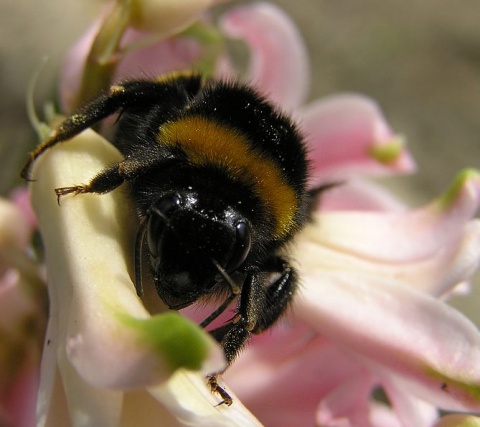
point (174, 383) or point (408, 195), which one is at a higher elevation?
point (408, 195)

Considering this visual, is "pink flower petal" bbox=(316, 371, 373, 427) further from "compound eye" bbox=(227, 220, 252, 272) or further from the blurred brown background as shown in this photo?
the blurred brown background

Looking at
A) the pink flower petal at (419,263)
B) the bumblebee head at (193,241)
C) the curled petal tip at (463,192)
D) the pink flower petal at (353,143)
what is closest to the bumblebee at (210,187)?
the bumblebee head at (193,241)

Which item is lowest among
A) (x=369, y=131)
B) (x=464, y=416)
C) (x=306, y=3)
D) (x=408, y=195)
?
(x=464, y=416)

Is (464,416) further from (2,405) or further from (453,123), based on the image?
(453,123)

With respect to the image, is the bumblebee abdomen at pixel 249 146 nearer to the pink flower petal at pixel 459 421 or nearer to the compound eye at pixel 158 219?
the compound eye at pixel 158 219

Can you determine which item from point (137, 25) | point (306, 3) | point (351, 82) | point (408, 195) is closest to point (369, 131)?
point (137, 25)

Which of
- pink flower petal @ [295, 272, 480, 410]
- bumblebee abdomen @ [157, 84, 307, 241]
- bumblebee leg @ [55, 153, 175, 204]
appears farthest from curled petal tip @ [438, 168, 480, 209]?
bumblebee leg @ [55, 153, 175, 204]

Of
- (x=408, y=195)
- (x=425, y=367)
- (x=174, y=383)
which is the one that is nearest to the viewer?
(x=174, y=383)

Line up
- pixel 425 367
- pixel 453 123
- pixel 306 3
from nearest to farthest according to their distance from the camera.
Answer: pixel 425 367
pixel 453 123
pixel 306 3
